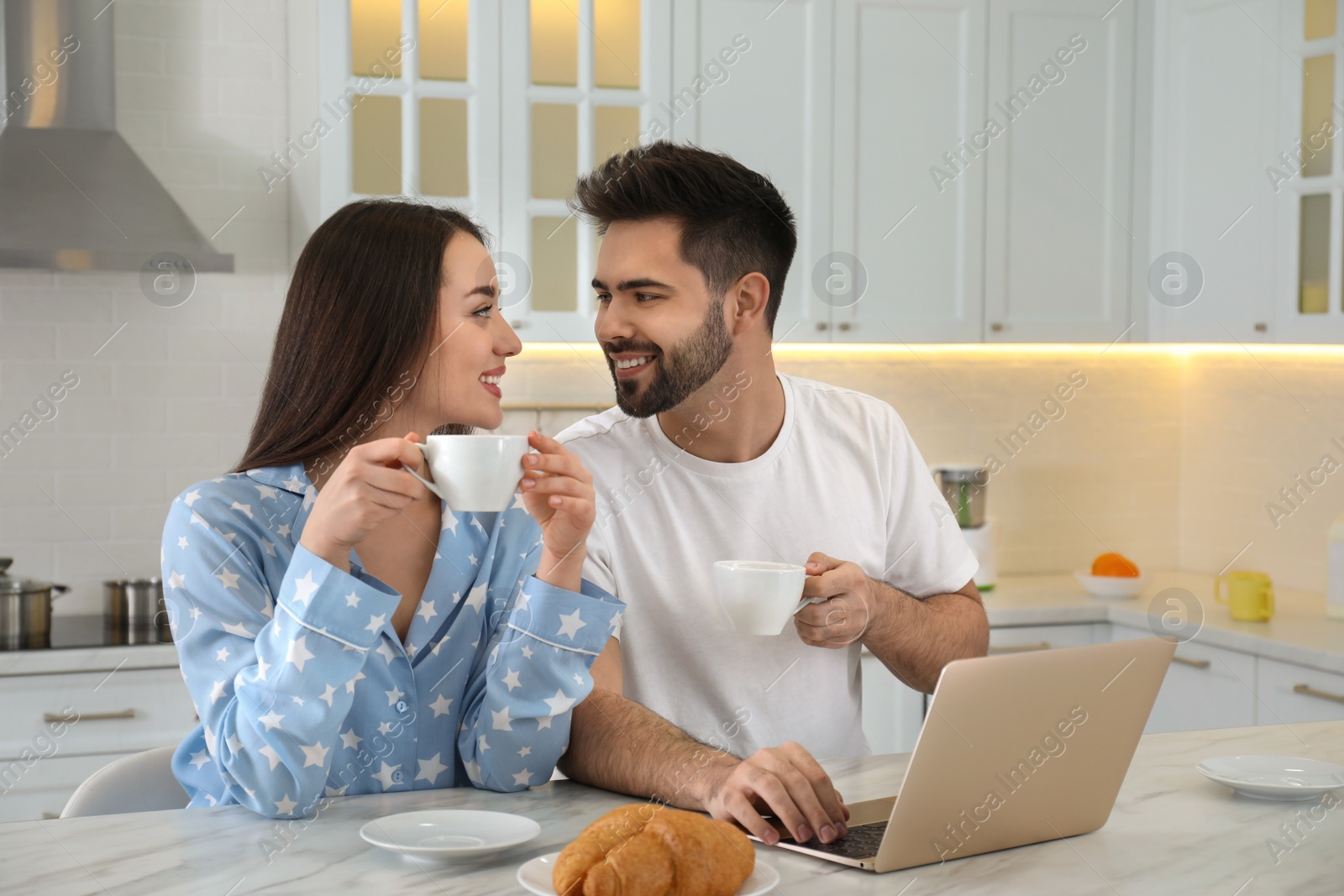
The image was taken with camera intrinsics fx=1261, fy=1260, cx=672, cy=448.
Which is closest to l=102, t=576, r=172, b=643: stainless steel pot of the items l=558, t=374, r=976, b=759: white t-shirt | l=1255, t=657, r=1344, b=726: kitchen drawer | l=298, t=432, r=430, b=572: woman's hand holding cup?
l=558, t=374, r=976, b=759: white t-shirt

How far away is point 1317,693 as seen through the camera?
2785 mm

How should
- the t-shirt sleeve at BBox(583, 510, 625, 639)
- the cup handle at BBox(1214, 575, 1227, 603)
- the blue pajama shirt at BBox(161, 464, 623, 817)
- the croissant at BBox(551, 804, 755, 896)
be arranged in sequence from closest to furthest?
the croissant at BBox(551, 804, 755, 896)
the blue pajama shirt at BBox(161, 464, 623, 817)
the t-shirt sleeve at BBox(583, 510, 625, 639)
the cup handle at BBox(1214, 575, 1227, 603)

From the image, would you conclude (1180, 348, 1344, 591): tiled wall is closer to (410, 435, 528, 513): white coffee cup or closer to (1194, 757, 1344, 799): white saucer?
(1194, 757, 1344, 799): white saucer

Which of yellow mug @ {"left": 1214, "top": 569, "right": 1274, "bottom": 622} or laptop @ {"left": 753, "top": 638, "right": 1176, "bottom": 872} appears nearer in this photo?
laptop @ {"left": 753, "top": 638, "right": 1176, "bottom": 872}

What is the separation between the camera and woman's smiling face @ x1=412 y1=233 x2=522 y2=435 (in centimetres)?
149

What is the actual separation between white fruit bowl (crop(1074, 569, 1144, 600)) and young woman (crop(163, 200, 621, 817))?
7.52ft

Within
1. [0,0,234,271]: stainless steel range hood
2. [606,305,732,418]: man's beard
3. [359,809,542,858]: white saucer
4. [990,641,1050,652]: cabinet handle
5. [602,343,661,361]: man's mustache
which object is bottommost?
[990,641,1050,652]: cabinet handle

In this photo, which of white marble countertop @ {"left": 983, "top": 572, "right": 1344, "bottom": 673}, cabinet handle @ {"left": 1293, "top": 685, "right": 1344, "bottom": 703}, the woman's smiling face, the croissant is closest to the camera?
the croissant

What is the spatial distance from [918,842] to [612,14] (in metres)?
2.63

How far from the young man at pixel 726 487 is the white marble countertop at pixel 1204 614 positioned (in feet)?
4.14

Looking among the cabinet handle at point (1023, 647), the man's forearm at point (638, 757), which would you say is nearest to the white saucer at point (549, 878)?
the man's forearm at point (638, 757)

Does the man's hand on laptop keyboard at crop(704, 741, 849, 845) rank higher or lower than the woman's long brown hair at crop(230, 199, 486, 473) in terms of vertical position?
lower

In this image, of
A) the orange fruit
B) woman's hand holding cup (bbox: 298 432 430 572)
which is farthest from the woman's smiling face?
the orange fruit

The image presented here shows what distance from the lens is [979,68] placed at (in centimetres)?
351
